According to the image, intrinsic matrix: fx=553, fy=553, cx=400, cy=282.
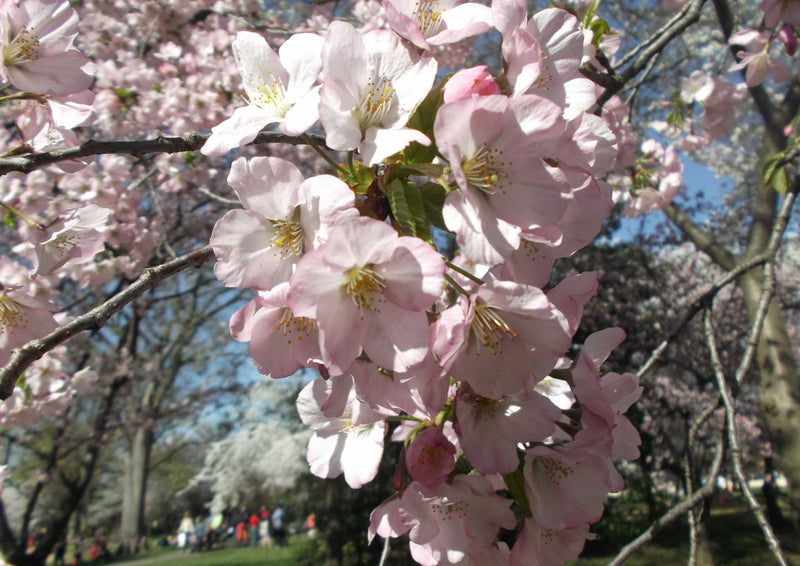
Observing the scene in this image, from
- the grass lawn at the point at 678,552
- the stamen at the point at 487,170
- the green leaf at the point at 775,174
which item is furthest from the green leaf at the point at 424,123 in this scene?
the grass lawn at the point at 678,552

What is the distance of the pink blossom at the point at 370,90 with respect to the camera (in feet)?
2.45

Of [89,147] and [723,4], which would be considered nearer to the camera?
[89,147]

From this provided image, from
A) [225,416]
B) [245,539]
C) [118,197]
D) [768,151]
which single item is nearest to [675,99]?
[768,151]

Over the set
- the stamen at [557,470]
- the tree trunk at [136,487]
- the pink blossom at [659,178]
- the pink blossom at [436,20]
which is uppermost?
the pink blossom at [436,20]

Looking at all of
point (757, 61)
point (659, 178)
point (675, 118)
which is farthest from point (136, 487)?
point (757, 61)

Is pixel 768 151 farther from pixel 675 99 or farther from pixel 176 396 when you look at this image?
pixel 176 396

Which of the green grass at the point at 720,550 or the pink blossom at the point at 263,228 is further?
the green grass at the point at 720,550

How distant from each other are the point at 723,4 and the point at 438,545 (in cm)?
333

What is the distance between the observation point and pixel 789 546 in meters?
10.6

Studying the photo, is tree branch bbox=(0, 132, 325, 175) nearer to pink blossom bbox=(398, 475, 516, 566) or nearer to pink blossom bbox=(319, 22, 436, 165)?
pink blossom bbox=(319, 22, 436, 165)

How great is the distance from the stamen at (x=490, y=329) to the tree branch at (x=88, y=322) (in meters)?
0.42

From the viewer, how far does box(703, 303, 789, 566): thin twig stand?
55.5 inches

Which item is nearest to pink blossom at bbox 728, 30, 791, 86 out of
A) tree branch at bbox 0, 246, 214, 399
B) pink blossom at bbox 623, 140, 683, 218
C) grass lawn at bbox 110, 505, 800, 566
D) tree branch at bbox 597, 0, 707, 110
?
tree branch at bbox 597, 0, 707, 110

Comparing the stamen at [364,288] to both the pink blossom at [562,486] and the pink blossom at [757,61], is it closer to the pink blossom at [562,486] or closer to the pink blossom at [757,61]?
the pink blossom at [562,486]
